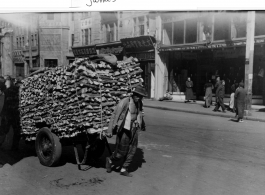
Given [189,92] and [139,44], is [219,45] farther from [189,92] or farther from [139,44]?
[139,44]

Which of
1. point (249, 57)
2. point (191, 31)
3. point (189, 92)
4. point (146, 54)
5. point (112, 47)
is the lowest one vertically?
point (189, 92)

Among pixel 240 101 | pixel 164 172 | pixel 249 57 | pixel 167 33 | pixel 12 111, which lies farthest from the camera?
pixel 167 33

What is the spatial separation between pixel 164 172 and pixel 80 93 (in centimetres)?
214

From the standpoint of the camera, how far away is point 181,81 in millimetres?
21266

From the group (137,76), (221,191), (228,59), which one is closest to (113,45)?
(228,59)

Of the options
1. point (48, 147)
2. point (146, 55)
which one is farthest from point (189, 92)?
point (48, 147)

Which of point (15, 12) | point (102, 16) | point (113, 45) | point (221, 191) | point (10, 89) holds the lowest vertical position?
point (221, 191)

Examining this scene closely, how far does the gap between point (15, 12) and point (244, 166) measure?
17.8 feet

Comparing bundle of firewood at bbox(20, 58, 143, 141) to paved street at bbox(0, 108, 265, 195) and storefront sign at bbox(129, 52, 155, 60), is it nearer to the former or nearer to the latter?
paved street at bbox(0, 108, 265, 195)

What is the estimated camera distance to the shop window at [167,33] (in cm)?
Result: 2105

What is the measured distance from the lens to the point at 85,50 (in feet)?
95.0

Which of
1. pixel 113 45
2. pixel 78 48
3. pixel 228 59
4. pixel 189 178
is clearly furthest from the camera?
pixel 78 48

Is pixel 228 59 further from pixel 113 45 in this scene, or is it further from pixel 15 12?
pixel 15 12

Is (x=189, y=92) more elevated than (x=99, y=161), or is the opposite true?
(x=189, y=92)
